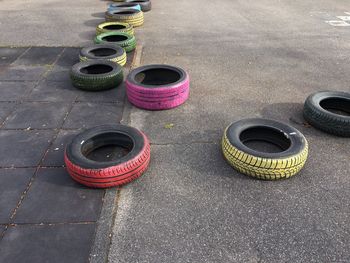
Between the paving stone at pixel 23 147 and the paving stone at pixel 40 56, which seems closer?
the paving stone at pixel 23 147

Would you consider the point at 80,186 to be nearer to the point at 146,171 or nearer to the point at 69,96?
the point at 146,171

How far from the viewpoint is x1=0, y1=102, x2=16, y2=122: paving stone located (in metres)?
6.18

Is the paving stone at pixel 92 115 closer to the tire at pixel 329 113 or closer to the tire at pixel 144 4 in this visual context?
the tire at pixel 329 113

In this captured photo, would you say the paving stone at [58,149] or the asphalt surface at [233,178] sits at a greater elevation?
the asphalt surface at [233,178]

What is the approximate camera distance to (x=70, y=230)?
12.5 ft

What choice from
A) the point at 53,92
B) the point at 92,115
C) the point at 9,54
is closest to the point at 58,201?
the point at 92,115

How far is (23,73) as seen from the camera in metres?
7.91

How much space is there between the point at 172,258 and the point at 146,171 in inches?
61.4

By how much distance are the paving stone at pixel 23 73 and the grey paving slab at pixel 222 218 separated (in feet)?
15.2

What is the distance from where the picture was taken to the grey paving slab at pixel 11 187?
409 cm

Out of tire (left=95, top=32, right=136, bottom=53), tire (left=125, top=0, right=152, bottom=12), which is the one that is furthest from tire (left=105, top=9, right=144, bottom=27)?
tire (left=95, top=32, right=136, bottom=53)

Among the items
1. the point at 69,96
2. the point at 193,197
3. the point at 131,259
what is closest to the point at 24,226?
the point at 131,259

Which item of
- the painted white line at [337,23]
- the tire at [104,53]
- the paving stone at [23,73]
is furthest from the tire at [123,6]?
the painted white line at [337,23]

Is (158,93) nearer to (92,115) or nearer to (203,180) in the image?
(92,115)
